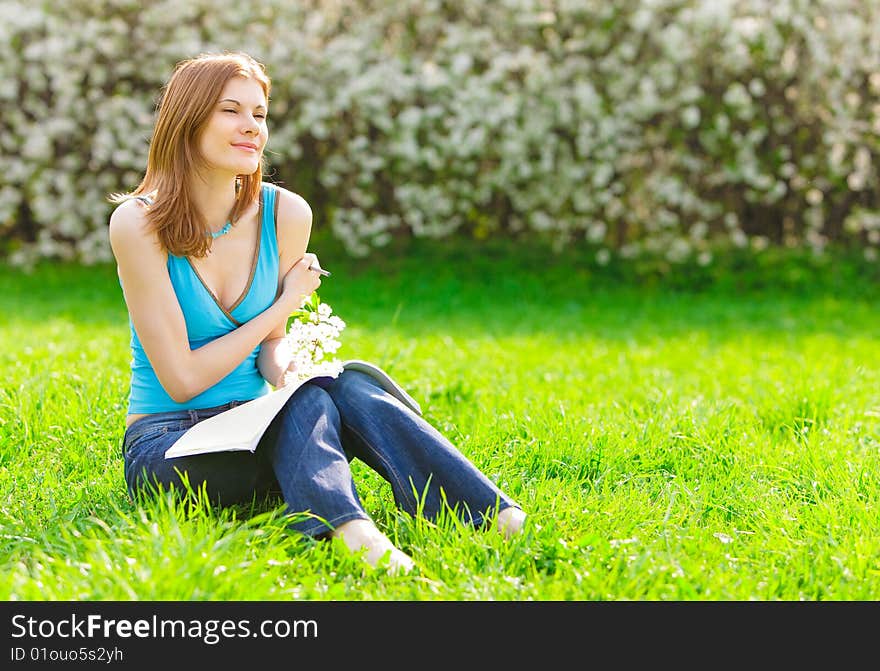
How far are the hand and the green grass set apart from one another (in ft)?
2.00

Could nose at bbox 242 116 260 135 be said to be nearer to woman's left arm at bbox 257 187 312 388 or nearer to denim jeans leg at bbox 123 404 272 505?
woman's left arm at bbox 257 187 312 388

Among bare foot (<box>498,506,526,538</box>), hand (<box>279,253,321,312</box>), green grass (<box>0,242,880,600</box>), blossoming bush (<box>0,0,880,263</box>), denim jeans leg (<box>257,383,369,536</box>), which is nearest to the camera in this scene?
green grass (<box>0,242,880,600</box>)

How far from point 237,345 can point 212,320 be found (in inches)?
5.5

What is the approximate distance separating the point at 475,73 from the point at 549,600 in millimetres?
7406

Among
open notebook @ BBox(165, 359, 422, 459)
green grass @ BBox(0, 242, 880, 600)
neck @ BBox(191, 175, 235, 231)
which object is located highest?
neck @ BBox(191, 175, 235, 231)

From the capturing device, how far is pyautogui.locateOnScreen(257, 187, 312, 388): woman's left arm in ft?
10.4

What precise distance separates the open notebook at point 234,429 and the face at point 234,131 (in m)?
0.69

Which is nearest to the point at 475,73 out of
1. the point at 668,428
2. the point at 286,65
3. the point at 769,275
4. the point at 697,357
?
the point at 286,65

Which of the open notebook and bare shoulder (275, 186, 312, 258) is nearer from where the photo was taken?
the open notebook

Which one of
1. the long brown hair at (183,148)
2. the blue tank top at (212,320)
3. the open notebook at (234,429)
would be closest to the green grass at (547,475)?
the open notebook at (234,429)

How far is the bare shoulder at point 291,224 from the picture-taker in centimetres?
323

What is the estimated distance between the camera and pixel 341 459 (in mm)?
2719

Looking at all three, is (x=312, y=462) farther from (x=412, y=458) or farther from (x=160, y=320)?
(x=160, y=320)

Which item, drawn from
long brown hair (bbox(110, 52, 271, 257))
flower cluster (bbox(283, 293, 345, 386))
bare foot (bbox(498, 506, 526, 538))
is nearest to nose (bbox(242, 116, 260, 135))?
long brown hair (bbox(110, 52, 271, 257))
